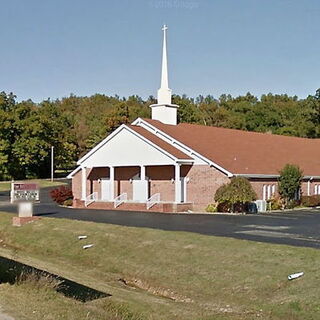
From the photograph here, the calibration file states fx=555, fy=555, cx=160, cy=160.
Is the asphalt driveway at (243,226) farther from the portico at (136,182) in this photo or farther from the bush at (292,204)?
the bush at (292,204)

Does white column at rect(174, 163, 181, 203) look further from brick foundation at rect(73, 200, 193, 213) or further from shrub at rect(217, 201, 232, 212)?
shrub at rect(217, 201, 232, 212)

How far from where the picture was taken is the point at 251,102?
92125 mm

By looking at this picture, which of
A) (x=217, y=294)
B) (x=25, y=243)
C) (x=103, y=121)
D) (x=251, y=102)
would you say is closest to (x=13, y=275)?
(x=217, y=294)

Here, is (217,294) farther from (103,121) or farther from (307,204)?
(103,121)

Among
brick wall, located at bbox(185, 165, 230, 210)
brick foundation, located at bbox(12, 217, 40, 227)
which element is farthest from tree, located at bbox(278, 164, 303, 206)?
brick foundation, located at bbox(12, 217, 40, 227)

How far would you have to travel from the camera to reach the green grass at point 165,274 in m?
9.84

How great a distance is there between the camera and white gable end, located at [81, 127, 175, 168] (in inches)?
1339

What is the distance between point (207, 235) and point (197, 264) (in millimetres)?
3741

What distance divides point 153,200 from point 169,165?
2422 millimetres

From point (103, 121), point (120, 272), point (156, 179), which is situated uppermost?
point (103, 121)

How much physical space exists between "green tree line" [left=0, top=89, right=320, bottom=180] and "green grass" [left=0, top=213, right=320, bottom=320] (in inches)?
2016

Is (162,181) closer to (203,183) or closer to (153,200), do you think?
(153,200)

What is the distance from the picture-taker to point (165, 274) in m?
15.3

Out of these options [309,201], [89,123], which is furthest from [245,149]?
[89,123]
